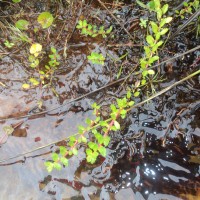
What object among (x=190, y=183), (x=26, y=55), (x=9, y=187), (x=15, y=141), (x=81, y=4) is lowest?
(x=190, y=183)

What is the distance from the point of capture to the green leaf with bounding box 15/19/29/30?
2.30 metres

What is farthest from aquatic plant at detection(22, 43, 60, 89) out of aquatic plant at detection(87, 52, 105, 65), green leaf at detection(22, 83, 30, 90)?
aquatic plant at detection(87, 52, 105, 65)

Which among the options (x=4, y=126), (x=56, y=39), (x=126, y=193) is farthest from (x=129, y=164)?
(x=56, y=39)

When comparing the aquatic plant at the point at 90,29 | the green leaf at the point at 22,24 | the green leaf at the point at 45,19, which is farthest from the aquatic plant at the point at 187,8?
the green leaf at the point at 22,24

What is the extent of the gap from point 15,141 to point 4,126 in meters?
0.13

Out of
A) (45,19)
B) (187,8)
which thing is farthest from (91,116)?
(187,8)

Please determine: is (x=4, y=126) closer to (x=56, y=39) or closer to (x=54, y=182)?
(x=54, y=182)

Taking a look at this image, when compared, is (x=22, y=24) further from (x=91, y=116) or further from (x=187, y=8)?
(x=187, y=8)

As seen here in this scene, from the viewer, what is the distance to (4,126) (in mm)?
2137

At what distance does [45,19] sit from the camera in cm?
230

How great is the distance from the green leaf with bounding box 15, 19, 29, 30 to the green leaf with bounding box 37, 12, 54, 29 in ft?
0.35

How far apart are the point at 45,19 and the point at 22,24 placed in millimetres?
175

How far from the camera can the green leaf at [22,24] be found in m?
2.30

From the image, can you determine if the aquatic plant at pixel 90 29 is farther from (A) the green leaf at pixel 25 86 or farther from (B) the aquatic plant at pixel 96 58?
(A) the green leaf at pixel 25 86
